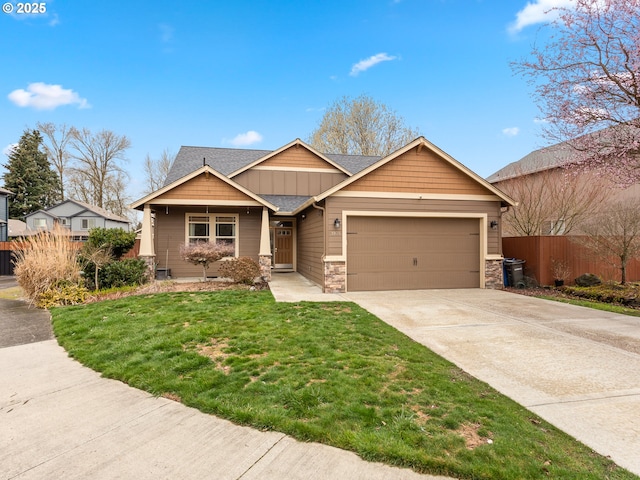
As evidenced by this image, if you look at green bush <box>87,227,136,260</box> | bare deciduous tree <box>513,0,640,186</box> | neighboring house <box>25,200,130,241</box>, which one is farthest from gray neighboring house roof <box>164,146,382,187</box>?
neighboring house <box>25,200,130,241</box>

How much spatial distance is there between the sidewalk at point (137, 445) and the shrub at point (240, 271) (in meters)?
6.78

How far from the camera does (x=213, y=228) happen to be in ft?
42.8

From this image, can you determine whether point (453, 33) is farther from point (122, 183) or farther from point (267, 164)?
point (122, 183)

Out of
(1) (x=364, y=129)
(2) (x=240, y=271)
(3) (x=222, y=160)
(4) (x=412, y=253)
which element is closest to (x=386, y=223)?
(4) (x=412, y=253)

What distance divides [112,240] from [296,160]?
27.3 feet

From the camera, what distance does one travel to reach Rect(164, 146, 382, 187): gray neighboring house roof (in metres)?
15.6

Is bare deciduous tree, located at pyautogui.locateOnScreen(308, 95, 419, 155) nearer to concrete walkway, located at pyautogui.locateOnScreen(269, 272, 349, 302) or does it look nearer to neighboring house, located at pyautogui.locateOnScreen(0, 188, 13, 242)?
concrete walkway, located at pyautogui.locateOnScreen(269, 272, 349, 302)

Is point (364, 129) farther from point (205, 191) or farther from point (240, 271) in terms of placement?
point (240, 271)

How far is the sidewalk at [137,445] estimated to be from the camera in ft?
7.42

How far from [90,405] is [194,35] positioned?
14.7 metres

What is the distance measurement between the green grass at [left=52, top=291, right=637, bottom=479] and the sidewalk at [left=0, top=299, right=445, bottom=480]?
0.14 meters

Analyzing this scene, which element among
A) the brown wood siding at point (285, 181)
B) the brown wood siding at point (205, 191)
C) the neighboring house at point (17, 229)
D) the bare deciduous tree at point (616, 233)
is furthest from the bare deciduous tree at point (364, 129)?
the neighboring house at point (17, 229)

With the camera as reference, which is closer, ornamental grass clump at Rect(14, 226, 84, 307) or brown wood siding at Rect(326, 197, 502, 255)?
ornamental grass clump at Rect(14, 226, 84, 307)

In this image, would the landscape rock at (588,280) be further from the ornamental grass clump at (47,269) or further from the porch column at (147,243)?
the ornamental grass clump at (47,269)
